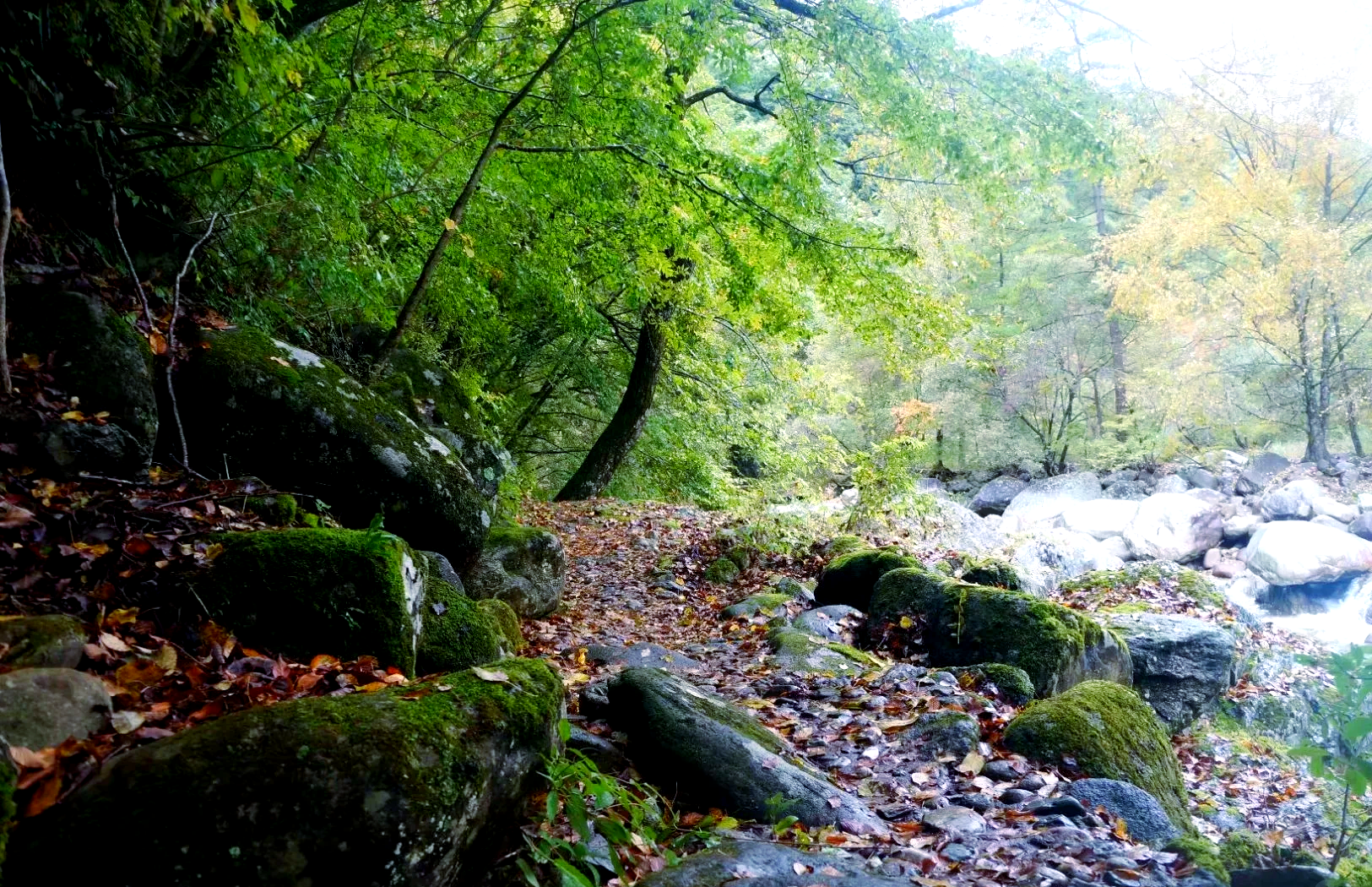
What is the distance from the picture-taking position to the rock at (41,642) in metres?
2.33

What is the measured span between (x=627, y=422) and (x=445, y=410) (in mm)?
5659

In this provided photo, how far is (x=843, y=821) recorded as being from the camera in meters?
3.49

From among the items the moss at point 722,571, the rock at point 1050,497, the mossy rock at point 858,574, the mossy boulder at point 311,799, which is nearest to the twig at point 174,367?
the mossy boulder at point 311,799

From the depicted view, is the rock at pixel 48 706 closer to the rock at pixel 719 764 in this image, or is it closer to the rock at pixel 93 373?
the rock at pixel 93 373

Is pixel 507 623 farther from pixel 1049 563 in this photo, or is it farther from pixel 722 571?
pixel 1049 563

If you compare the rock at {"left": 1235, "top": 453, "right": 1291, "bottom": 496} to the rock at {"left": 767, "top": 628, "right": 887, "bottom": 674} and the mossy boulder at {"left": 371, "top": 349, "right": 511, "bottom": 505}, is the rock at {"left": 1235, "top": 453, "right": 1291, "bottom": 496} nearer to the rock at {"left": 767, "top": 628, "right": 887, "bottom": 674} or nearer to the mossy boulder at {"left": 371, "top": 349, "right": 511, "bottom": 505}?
the rock at {"left": 767, "top": 628, "right": 887, "bottom": 674}

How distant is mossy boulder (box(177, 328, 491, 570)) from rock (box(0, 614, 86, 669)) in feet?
7.28

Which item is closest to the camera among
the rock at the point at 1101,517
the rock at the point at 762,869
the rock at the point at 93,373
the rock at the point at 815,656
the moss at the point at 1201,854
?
the rock at the point at 762,869

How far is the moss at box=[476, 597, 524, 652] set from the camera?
5258 millimetres

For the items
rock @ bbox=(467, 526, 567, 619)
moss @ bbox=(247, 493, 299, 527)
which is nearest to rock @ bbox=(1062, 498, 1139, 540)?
rock @ bbox=(467, 526, 567, 619)

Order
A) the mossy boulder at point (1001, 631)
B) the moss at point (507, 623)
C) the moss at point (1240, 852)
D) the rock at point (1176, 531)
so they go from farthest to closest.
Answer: the rock at point (1176, 531), the mossy boulder at point (1001, 631), the moss at point (507, 623), the moss at point (1240, 852)

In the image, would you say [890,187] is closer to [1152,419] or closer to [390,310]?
[390,310]

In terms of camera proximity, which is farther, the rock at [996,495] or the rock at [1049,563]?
the rock at [996,495]

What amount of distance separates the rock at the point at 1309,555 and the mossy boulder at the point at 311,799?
58.0ft
